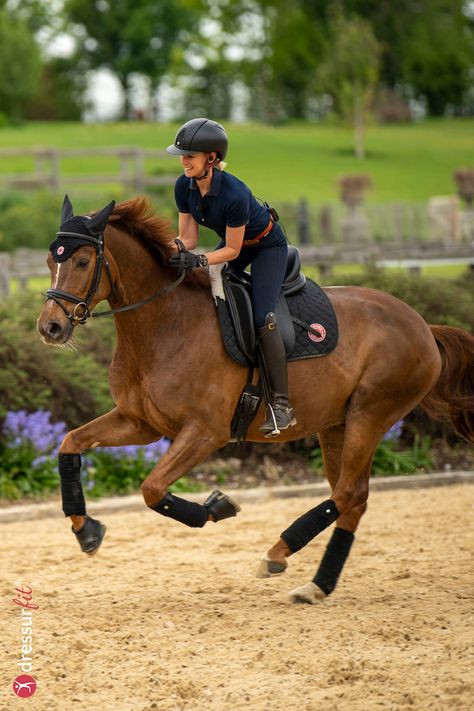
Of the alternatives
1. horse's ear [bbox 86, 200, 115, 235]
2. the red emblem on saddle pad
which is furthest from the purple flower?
horse's ear [bbox 86, 200, 115, 235]

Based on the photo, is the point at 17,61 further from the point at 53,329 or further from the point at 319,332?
the point at 53,329

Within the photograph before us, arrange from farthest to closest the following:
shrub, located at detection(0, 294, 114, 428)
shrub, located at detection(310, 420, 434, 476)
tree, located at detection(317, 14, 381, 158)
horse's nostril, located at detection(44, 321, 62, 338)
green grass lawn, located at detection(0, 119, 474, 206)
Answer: tree, located at detection(317, 14, 381, 158) → green grass lawn, located at detection(0, 119, 474, 206) → shrub, located at detection(310, 420, 434, 476) → shrub, located at detection(0, 294, 114, 428) → horse's nostril, located at detection(44, 321, 62, 338)

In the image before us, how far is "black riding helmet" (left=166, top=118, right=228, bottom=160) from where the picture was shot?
6273 mm

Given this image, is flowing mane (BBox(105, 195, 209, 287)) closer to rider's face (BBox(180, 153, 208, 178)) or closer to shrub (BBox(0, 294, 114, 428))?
rider's face (BBox(180, 153, 208, 178))

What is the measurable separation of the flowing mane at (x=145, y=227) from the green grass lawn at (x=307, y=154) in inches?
1194

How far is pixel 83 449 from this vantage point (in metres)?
6.56

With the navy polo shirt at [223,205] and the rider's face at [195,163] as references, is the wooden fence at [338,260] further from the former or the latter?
the rider's face at [195,163]

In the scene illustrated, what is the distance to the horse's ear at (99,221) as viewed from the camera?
6.09m

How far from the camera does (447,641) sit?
5.84 meters

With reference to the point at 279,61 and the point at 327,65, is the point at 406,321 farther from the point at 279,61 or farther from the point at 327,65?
the point at 279,61

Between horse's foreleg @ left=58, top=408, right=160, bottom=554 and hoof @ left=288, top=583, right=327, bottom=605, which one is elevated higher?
horse's foreleg @ left=58, top=408, right=160, bottom=554

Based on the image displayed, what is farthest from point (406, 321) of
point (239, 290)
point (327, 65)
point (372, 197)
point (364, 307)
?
point (327, 65)

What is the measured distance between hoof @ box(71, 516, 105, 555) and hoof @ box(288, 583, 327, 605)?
1.18 m

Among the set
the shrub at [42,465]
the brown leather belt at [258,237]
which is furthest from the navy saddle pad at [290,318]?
the shrub at [42,465]
